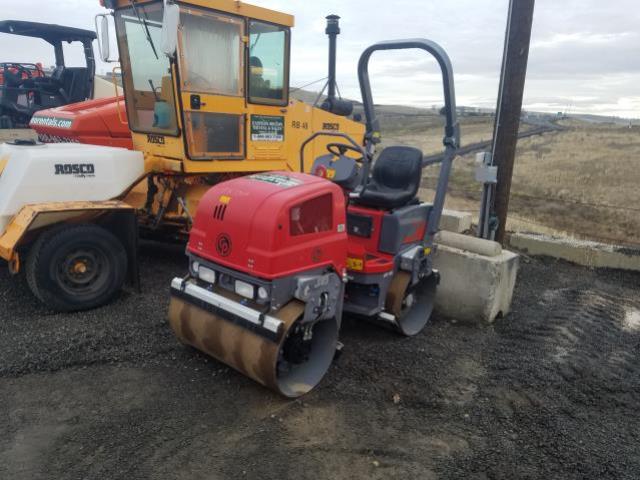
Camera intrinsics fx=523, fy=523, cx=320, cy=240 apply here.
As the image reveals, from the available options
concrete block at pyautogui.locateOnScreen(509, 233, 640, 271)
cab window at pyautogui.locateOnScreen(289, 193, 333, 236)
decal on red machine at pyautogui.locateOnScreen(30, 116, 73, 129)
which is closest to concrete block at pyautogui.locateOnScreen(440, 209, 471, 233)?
concrete block at pyautogui.locateOnScreen(509, 233, 640, 271)

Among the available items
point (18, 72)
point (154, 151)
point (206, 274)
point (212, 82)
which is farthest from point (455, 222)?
point (18, 72)

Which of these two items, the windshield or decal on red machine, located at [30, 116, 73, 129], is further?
decal on red machine, located at [30, 116, 73, 129]

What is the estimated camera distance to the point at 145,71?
5.86m

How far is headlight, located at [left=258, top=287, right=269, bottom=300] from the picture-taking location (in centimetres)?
327

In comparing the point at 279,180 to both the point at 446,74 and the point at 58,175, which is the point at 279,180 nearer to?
the point at 446,74

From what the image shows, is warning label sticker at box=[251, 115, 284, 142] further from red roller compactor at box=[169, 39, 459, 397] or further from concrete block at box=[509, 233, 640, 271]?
concrete block at box=[509, 233, 640, 271]

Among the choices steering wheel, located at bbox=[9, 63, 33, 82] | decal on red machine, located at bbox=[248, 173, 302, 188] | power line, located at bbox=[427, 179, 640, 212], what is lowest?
power line, located at bbox=[427, 179, 640, 212]

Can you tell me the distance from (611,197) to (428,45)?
37.4 ft

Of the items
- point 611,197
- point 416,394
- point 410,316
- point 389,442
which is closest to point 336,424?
point 389,442

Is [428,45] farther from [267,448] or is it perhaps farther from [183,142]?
[267,448]

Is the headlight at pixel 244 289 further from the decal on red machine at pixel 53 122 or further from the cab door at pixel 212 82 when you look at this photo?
the decal on red machine at pixel 53 122

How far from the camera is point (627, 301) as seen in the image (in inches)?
223

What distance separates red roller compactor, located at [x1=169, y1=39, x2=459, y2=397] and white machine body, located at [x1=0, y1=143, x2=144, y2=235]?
1.76 metres

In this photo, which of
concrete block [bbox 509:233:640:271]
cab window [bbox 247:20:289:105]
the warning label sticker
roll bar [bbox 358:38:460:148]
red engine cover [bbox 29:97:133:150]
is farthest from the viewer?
concrete block [bbox 509:233:640:271]
